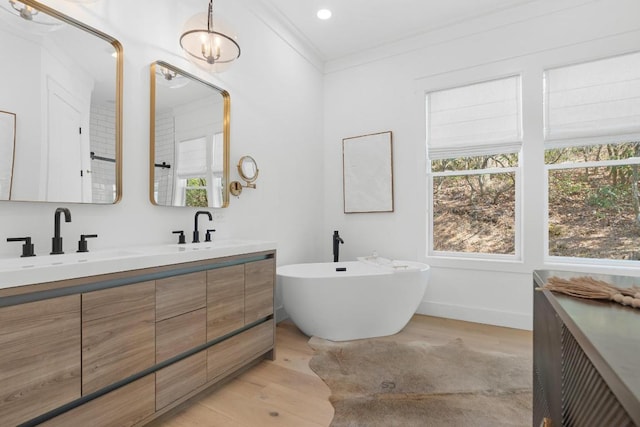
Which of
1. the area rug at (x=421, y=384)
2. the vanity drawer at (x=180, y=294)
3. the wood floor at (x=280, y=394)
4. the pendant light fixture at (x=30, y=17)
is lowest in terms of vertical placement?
the wood floor at (x=280, y=394)

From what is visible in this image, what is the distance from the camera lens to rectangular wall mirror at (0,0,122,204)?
1.50 metres

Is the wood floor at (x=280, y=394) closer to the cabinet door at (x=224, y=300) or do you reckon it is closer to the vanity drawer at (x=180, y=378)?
the vanity drawer at (x=180, y=378)

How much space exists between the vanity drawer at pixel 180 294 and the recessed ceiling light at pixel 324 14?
8.81 feet

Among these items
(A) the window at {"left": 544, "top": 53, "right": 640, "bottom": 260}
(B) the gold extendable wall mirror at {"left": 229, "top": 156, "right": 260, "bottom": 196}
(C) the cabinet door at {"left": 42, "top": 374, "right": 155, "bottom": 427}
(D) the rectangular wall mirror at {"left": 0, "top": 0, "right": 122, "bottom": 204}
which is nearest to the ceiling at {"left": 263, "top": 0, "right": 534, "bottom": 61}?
(A) the window at {"left": 544, "top": 53, "right": 640, "bottom": 260}

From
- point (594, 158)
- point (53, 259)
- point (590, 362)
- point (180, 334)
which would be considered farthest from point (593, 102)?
point (53, 259)

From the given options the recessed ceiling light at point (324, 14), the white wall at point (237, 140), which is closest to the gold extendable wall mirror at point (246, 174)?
the white wall at point (237, 140)

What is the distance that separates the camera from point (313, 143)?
391 cm

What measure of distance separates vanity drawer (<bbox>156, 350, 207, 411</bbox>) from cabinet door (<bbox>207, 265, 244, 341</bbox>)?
0.47 ft

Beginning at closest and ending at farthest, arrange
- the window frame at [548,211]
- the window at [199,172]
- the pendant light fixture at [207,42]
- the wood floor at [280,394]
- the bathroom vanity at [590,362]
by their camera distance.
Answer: the bathroom vanity at [590,362], the wood floor at [280,394], the pendant light fixture at [207,42], the window at [199,172], the window frame at [548,211]

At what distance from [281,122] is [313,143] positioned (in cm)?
65

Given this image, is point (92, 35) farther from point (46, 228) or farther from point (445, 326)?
point (445, 326)

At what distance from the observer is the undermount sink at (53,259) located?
1258mm

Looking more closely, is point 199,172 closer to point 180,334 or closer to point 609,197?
point 180,334

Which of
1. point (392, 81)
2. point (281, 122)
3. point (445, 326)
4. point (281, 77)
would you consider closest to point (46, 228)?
point (281, 122)
